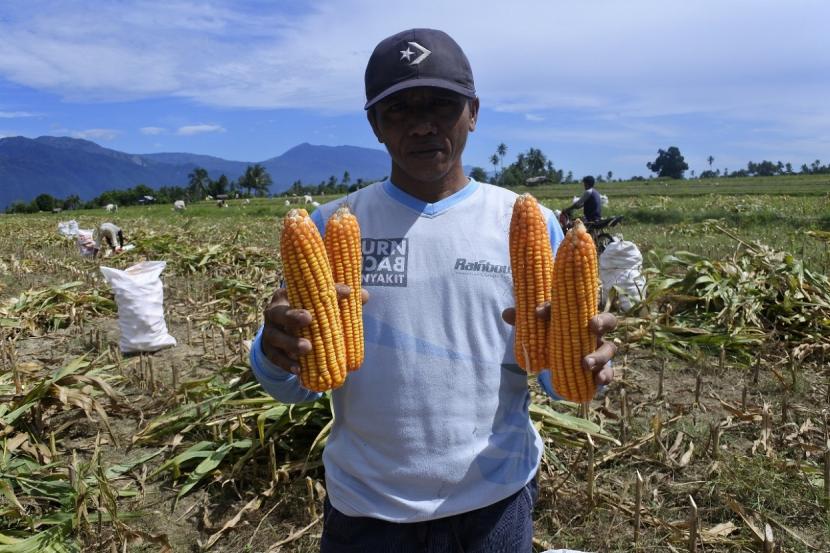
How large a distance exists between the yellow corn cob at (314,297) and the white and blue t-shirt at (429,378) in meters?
0.14

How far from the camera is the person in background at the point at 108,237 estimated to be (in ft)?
38.9

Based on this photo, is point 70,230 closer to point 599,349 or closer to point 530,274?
point 530,274

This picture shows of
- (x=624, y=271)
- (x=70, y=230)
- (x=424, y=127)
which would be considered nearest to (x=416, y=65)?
(x=424, y=127)

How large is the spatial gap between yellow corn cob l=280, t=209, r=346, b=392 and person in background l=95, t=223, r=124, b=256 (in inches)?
466

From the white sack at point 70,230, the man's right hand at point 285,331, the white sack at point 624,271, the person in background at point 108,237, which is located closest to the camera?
the man's right hand at point 285,331

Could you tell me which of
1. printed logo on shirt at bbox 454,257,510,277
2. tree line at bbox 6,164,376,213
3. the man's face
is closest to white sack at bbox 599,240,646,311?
printed logo on shirt at bbox 454,257,510,277

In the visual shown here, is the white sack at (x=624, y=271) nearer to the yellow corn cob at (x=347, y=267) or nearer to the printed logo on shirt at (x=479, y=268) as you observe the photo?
the printed logo on shirt at (x=479, y=268)

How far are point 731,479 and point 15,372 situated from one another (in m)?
5.20

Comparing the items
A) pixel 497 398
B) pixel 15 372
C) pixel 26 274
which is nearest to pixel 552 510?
pixel 497 398

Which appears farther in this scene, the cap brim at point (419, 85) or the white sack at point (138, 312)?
the white sack at point (138, 312)

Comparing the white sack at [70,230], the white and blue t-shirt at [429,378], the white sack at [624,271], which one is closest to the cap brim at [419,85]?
the white and blue t-shirt at [429,378]

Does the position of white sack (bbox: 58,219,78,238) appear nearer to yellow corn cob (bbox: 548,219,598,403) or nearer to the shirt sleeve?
the shirt sleeve

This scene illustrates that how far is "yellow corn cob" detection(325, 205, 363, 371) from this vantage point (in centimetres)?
159

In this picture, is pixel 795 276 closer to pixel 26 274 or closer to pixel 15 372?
pixel 15 372
